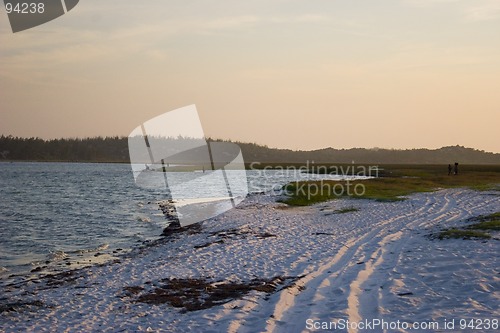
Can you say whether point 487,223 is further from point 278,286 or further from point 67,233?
point 67,233

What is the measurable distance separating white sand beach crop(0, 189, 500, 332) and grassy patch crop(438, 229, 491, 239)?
1.92ft

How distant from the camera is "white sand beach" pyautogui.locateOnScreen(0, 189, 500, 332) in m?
10.4

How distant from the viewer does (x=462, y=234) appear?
60.0ft

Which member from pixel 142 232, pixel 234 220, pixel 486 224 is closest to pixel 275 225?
pixel 234 220

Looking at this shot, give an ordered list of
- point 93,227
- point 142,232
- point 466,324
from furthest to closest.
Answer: point 93,227 < point 142,232 < point 466,324

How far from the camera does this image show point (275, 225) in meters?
27.2

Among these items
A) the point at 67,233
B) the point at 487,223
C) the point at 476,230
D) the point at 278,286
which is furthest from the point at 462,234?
the point at 67,233

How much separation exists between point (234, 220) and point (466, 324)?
Answer: 22.5 meters

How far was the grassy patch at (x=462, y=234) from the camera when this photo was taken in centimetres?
1767

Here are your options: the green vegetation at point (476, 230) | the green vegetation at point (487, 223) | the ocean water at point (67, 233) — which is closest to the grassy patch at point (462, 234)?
the green vegetation at point (476, 230)

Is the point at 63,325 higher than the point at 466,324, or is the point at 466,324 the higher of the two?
the point at 466,324

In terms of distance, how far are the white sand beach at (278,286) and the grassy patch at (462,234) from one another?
59 cm

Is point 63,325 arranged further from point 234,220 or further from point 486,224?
point 234,220

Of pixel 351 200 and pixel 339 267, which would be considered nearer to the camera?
pixel 339 267
